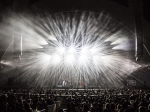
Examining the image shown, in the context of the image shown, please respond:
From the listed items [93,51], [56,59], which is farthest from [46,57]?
[93,51]

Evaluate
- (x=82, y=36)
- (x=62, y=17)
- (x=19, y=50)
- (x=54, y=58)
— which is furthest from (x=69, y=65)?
(x=19, y=50)

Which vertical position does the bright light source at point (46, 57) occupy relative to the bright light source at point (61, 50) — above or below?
below

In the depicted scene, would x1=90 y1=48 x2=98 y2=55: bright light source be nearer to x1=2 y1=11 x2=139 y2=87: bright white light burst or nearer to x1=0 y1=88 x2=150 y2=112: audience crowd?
x1=2 y1=11 x2=139 y2=87: bright white light burst

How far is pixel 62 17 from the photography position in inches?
1405

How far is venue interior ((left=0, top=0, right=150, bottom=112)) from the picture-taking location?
110ft

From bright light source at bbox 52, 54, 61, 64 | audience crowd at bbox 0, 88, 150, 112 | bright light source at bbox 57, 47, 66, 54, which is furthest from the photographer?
bright light source at bbox 52, 54, 61, 64

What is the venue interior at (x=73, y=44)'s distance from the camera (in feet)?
110

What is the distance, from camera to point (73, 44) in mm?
37719

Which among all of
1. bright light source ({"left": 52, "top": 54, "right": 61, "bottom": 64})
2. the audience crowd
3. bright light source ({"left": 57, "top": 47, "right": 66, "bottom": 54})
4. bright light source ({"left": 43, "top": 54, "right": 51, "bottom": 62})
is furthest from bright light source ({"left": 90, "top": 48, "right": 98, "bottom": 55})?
the audience crowd

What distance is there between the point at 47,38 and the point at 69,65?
5.66 m

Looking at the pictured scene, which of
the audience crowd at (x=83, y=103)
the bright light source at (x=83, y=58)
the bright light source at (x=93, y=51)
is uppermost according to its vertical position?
the bright light source at (x=93, y=51)

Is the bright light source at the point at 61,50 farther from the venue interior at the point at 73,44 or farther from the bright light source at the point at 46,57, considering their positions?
the bright light source at the point at 46,57

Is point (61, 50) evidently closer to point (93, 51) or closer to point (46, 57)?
point (46, 57)

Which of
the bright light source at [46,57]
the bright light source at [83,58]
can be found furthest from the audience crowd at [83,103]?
the bright light source at [46,57]
